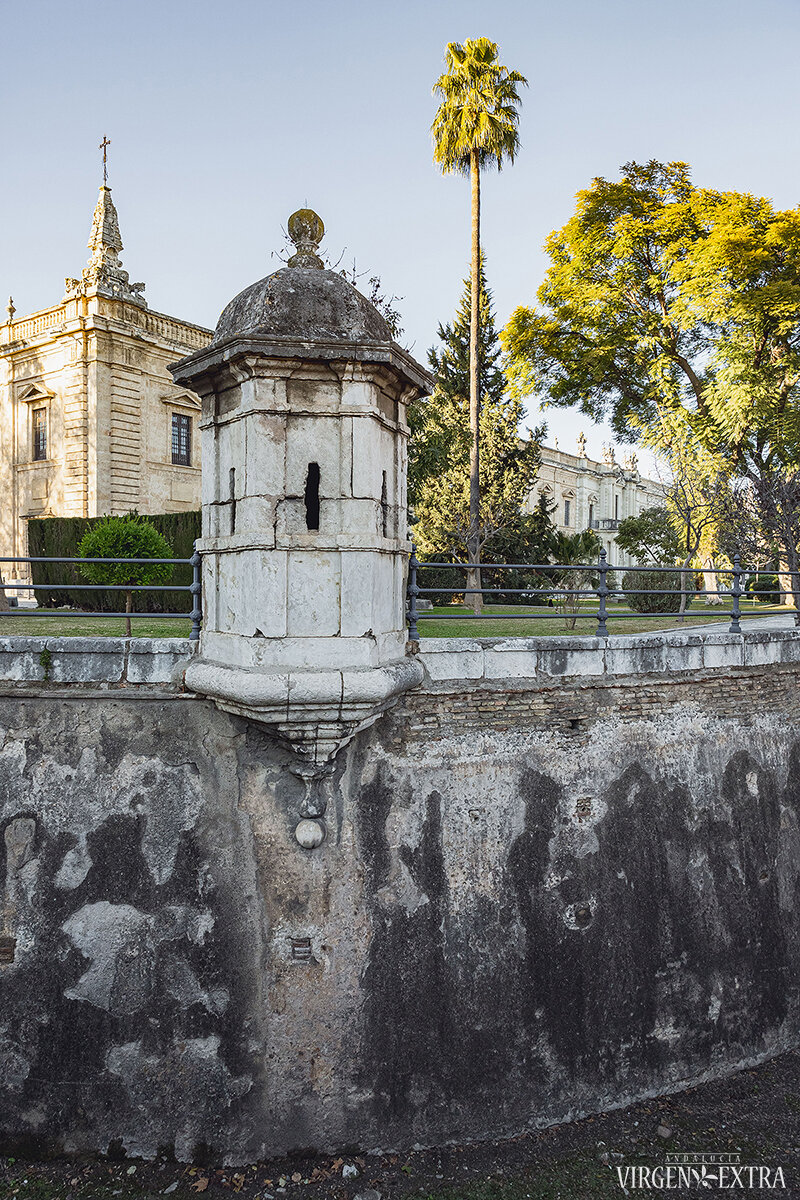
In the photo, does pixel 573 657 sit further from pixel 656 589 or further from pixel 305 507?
pixel 656 589

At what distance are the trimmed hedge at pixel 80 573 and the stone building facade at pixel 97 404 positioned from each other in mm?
5910

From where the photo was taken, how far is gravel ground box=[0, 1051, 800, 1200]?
4.94 meters

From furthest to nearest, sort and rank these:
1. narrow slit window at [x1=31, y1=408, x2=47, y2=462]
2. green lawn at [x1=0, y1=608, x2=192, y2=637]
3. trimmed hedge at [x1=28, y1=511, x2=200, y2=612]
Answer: narrow slit window at [x1=31, y1=408, x2=47, y2=462] → trimmed hedge at [x1=28, y1=511, x2=200, y2=612] → green lawn at [x1=0, y1=608, x2=192, y2=637]

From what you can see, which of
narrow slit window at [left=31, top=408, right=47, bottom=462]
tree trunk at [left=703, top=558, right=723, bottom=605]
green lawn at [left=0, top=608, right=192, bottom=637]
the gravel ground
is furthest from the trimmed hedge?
tree trunk at [left=703, top=558, right=723, bottom=605]

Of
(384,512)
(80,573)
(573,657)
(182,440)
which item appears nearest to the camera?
(384,512)

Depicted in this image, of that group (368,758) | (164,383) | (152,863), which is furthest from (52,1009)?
(164,383)

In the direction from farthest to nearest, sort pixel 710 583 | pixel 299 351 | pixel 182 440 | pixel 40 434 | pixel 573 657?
pixel 182 440
pixel 40 434
pixel 710 583
pixel 573 657
pixel 299 351

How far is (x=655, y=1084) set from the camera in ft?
20.0

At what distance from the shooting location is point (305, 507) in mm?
4809

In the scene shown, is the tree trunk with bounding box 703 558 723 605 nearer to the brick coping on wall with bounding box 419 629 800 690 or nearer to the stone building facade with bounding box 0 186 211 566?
the brick coping on wall with bounding box 419 629 800 690

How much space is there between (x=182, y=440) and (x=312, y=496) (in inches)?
847

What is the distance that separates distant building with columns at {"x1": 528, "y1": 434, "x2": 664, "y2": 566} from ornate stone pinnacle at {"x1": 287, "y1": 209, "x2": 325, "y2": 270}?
37746 millimetres

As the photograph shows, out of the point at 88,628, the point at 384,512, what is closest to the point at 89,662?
the point at 384,512

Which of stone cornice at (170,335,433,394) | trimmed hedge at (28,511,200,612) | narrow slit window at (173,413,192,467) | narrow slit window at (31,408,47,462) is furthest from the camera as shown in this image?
narrow slit window at (173,413,192,467)
